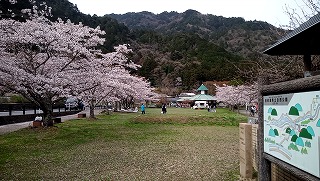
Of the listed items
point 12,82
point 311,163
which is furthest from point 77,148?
point 311,163

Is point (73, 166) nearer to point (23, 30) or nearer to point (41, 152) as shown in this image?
point (41, 152)

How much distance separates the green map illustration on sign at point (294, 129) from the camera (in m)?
3.02

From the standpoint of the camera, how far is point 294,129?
3.46 metres

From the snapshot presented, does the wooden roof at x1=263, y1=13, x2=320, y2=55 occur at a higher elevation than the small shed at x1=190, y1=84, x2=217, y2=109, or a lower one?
higher

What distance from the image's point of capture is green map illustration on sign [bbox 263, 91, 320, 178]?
9.90 feet

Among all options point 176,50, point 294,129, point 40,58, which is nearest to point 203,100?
point 40,58

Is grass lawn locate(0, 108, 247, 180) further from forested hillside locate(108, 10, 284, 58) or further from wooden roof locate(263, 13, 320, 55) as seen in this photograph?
forested hillside locate(108, 10, 284, 58)

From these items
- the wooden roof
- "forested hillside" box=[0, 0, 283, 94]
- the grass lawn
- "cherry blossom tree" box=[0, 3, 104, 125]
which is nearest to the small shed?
"forested hillside" box=[0, 0, 283, 94]

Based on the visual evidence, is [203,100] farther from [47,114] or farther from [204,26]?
[204,26]

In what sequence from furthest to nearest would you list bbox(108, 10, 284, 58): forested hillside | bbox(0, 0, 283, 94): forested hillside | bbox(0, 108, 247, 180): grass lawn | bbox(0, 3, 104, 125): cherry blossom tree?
1. bbox(108, 10, 284, 58): forested hillside
2. bbox(0, 0, 283, 94): forested hillside
3. bbox(0, 3, 104, 125): cherry blossom tree
4. bbox(0, 108, 247, 180): grass lawn

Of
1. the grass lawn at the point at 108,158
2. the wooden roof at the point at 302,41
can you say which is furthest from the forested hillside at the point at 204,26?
the wooden roof at the point at 302,41

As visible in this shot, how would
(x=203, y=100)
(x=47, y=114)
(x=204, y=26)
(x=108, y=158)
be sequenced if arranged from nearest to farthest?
1. (x=108, y=158)
2. (x=47, y=114)
3. (x=203, y=100)
4. (x=204, y=26)

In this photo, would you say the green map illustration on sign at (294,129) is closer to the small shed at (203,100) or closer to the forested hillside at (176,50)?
the small shed at (203,100)

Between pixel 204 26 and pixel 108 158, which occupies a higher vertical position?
pixel 204 26
